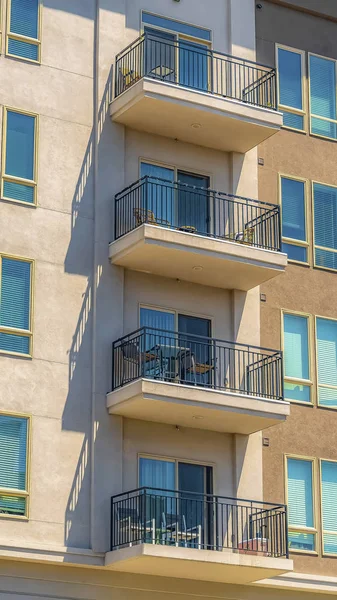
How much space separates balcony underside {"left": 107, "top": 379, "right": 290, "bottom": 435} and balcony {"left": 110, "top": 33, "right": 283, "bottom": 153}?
6.22 meters

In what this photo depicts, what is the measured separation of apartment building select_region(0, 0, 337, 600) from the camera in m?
25.5

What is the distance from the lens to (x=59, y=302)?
26.5m

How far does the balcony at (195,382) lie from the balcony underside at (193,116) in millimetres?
4689

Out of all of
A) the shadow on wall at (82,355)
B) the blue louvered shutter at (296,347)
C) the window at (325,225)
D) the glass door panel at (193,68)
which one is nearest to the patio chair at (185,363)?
the shadow on wall at (82,355)

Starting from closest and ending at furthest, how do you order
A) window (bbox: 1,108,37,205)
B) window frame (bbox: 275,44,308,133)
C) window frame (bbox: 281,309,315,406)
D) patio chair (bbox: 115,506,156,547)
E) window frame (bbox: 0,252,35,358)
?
patio chair (bbox: 115,506,156,547) < window frame (bbox: 0,252,35,358) < window (bbox: 1,108,37,205) < window frame (bbox: 281,309,315,406) < window frame (bbox: 275,44,308,133)

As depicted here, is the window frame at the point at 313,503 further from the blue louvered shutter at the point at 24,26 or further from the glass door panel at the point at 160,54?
the blue louvered shutter at the point at 24,26

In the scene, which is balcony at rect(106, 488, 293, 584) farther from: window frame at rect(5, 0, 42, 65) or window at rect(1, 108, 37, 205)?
window frame at rect(5, 0, 42, 65)

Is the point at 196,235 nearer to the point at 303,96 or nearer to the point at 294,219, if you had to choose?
the point at 294,219

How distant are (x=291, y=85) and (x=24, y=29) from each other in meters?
7.16

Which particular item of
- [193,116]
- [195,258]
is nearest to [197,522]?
[195,258]

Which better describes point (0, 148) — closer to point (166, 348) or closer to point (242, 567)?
point (166, 348)

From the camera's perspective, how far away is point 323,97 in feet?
105

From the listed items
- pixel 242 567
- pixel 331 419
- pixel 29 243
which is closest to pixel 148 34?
pixel 29 243

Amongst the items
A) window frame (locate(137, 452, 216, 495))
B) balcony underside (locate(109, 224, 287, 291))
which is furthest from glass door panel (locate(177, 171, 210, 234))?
window frame (locate(137, 452, 216, 495))
